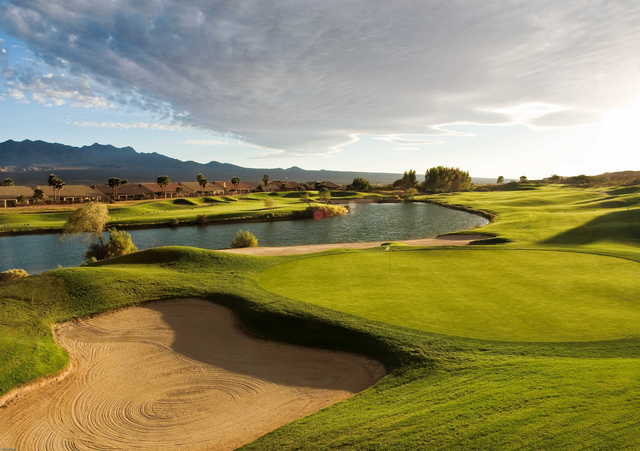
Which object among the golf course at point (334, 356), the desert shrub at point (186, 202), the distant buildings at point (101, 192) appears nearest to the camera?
the golf course at point (334, 356)

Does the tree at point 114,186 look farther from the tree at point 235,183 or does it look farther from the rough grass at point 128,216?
the tree at point 235,183

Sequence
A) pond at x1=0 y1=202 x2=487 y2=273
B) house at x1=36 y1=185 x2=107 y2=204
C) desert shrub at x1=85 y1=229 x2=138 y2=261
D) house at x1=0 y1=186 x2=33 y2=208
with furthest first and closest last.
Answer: house at x1=36 y1=185 x2=107 y2=204
house at x1=0 y1=186 x2=33 y2=208
pond at x1=0 y1=202 x2=487 y2=273
desert shrub at x1=85 y1=229 x2=138 y2=261

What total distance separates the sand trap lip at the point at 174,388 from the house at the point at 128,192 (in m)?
111

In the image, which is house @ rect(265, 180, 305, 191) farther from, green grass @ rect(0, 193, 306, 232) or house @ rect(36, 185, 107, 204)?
house @ rect(36, 185, 107, 204)

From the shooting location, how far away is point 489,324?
13.2 m

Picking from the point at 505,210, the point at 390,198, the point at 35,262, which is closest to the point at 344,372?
the point at 35,262

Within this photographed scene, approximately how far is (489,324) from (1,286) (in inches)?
947

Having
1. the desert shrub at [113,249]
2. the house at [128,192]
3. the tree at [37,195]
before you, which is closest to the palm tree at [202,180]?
the house at [128,192]

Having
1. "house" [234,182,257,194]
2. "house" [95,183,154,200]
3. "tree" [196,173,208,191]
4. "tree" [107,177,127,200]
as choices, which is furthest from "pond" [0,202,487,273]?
"house" [234,182,257,194]

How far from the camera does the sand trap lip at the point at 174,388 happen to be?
959cm

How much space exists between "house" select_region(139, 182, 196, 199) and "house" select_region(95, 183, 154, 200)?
5.35 ft

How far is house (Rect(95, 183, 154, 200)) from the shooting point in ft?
365

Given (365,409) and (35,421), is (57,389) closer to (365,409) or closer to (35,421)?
(35,421)

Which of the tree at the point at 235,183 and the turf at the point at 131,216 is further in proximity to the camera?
the tree at the point at 235,183
